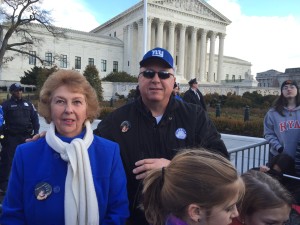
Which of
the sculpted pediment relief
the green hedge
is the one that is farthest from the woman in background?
the sculpted pediment relief

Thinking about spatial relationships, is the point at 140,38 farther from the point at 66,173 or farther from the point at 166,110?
the point at 66,173

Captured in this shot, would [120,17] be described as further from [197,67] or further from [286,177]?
[286,177]

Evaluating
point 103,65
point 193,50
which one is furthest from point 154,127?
point 103,65

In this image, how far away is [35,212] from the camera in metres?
2.01

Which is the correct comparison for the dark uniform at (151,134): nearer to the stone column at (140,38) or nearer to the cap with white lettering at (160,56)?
the cap with white lettering at (160,56)

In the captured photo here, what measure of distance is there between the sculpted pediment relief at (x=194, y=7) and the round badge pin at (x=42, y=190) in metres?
60.5

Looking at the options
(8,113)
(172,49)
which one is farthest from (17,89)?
(172,49)

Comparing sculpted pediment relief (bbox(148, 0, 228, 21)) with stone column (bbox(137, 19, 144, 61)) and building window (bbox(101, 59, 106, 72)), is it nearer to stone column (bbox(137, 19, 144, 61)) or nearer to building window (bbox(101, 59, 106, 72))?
stone column (bbox(137, 19, 144, 61))

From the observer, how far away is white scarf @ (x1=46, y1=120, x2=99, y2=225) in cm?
200

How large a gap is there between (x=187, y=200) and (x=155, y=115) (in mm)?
1081

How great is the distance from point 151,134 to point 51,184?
85cm

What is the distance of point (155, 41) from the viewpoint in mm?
61844

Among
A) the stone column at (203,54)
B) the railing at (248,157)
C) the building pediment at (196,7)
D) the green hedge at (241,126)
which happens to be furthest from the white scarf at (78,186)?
the stone column at (203,54)

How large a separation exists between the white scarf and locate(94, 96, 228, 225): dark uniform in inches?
18.9
